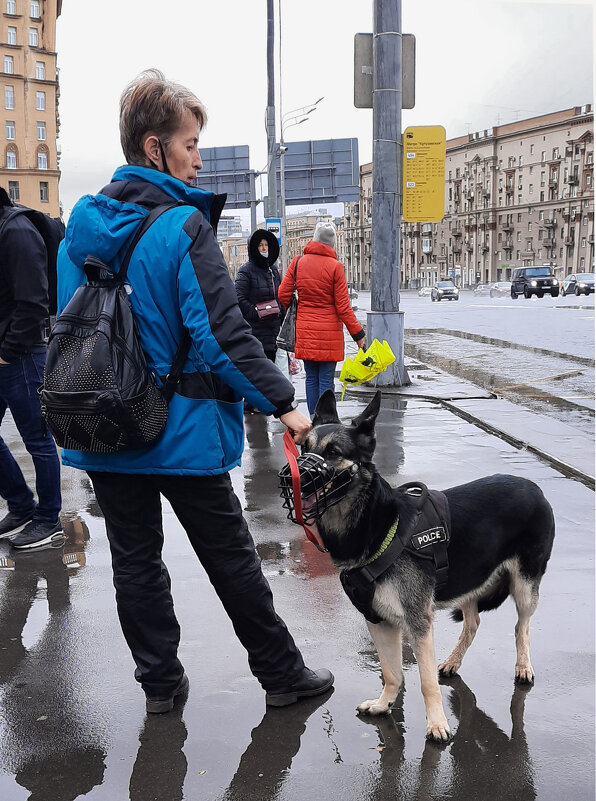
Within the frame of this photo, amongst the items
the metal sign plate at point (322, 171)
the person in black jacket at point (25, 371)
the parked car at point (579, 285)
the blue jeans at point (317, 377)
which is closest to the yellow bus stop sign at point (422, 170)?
the blue jeans at point (317, 377)

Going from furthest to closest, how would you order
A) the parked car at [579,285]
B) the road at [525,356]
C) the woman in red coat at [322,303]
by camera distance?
the parked car at [579,285] → the road at [525,356] → the woman in red coat at [322,303]

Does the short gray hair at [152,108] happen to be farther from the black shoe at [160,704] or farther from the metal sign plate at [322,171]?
the metal sign plate at [322,171]

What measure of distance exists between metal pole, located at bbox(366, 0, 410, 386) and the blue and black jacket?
27.5 ft

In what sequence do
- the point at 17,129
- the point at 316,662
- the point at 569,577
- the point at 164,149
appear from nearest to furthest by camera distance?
the point at 164,149, the point at 316,662, the point at 569,577, the point at 17,129

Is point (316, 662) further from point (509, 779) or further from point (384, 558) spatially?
point (509, 779)

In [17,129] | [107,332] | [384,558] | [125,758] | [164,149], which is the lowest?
[125,758]

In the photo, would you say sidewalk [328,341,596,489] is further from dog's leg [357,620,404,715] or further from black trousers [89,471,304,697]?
black trousers [89,471,304,697]

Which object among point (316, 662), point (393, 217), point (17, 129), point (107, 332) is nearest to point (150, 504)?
point (107, 332)

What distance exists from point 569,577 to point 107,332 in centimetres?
287

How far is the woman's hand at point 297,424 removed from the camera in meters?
2.88

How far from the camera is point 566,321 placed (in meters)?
25.9

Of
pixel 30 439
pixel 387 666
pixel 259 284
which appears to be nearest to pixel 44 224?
pixel 30 439

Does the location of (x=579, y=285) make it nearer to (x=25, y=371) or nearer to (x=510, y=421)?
(x=510, y=421)

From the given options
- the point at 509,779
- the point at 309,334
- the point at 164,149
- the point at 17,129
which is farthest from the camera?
the point at 17,129
